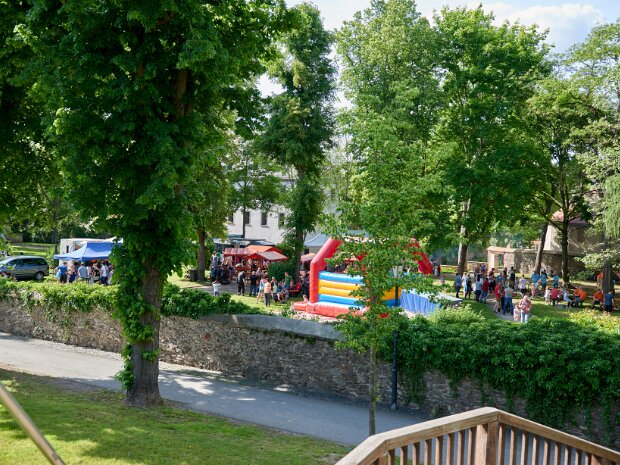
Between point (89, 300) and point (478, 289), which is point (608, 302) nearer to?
point (478, 289)

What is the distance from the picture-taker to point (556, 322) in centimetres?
1395

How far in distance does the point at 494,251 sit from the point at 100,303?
42.1 meters

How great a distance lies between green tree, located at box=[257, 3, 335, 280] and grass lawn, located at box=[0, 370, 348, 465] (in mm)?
23257

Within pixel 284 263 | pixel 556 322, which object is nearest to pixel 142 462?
pixel 556 322

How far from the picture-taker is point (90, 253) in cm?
3503

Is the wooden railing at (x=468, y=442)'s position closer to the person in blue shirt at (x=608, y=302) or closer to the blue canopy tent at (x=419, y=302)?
the blue canopy tent at (x=419, y=302)

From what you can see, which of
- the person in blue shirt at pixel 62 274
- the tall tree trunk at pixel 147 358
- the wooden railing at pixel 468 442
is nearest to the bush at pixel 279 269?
the person in blue shirt at pixel 62 274

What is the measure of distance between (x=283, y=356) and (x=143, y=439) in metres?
6.87

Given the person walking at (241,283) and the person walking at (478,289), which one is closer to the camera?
the person walking at (241,283)

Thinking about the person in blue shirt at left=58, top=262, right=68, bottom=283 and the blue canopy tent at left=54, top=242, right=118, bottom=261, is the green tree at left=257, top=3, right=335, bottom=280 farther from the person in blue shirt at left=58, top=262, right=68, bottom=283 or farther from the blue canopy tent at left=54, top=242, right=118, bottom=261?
the person in blue shirt at left=58, top=262, right=68, bottom=283

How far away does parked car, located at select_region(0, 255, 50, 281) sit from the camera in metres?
36.2

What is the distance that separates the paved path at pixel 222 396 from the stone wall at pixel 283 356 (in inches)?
19.1

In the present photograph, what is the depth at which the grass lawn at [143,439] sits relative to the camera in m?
9.08

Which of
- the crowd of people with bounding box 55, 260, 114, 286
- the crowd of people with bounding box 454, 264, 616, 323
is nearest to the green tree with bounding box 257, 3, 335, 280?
the crowd of people with bounding box 454, 264, 616, 323
